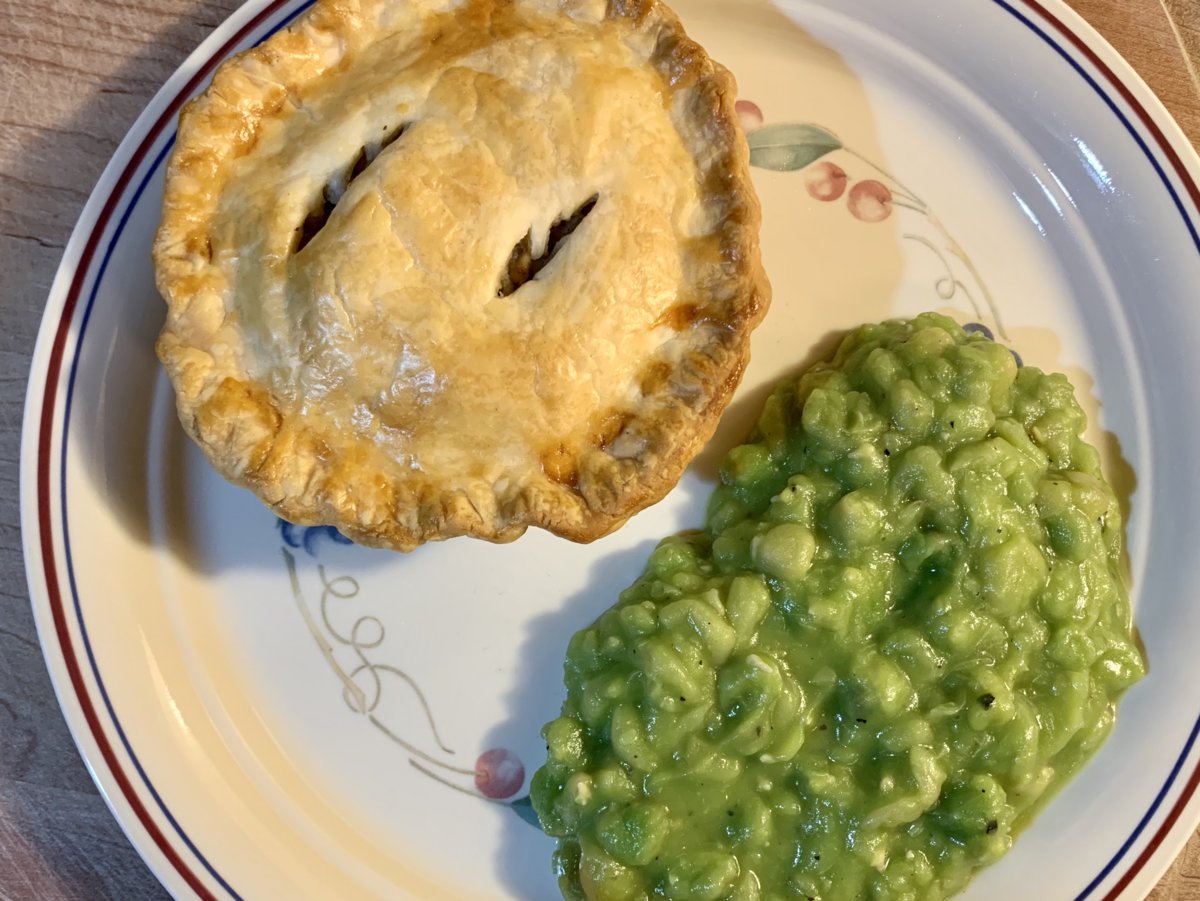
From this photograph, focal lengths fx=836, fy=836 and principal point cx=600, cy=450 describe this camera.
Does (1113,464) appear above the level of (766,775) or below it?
above

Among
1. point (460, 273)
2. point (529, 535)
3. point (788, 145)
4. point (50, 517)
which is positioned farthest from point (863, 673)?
point (50, 517)

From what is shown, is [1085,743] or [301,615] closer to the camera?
[1085,743]

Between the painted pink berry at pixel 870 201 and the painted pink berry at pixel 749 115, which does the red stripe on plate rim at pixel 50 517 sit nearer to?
the painted pink berry at pixel 749 115

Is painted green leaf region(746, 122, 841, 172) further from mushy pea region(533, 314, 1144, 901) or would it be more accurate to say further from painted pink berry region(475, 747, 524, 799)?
painted pink berry region(475, 747, 524, 799)

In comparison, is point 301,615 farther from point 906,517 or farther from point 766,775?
point 906,517

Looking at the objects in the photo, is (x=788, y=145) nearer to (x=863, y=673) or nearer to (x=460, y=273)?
(x=460, y=273)

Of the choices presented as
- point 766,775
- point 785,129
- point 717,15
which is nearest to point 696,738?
point 766,775

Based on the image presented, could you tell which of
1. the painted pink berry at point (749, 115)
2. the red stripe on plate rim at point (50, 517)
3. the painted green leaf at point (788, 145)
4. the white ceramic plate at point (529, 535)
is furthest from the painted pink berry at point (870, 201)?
the red stripe on plate rim at point (50, 517)

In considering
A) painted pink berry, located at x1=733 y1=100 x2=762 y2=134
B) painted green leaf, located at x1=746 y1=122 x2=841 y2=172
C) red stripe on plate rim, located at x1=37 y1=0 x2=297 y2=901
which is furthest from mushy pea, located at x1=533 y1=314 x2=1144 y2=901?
red stripe on plate rim, located at x1=37 y1=0 x2=297 y2=901
